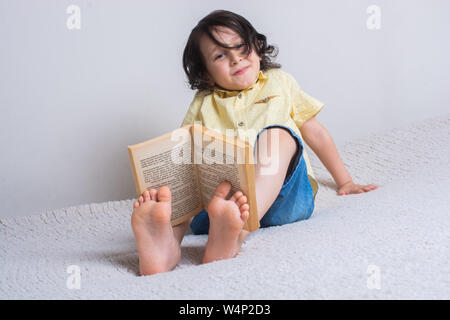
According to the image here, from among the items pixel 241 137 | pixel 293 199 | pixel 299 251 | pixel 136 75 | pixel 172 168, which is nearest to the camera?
pixel 299 251

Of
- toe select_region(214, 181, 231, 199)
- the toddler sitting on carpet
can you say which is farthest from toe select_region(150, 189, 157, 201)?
toe select_region(214, 181, 231, 199)

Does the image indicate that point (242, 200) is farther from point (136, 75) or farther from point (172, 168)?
point (136, 75)

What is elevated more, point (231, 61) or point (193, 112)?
point (231, 61)

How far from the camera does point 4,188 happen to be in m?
1.55

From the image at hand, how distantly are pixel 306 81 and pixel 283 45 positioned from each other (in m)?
0.15

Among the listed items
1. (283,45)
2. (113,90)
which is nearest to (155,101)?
(113,90)

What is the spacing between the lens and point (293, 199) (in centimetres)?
106

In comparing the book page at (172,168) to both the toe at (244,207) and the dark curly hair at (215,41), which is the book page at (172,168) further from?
the dark curly hair at (215,41)

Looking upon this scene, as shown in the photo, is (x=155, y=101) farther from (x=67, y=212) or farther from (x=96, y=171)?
(x=67, y=212)

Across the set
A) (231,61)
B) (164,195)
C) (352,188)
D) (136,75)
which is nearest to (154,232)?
(164,195)

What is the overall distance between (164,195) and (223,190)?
98mm

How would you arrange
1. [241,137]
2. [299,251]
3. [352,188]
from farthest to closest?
[352,188] < [241,137] < [299,251]

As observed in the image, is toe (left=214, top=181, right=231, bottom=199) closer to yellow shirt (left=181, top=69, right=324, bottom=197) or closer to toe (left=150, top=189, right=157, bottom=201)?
toe (left=150, top=189, right=157, bottom=201)
